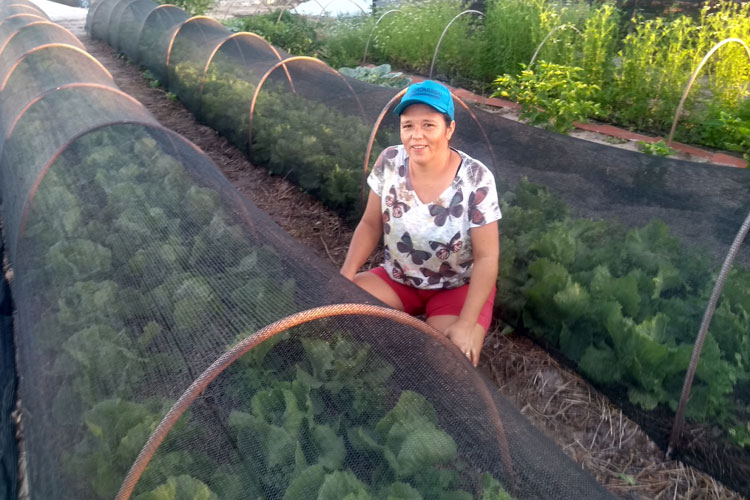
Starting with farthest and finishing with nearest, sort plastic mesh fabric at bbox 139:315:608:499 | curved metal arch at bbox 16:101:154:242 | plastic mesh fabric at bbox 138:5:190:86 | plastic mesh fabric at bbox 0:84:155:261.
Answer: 1. plastic mesh fabric at bbox 138:5:190:86
2. plastic mesh fabric at bbox 0:84:155:261
3. curved metal arch at bbox 16:101:154:242
4. plastic mesh fabric at bbox 139:315:608:499

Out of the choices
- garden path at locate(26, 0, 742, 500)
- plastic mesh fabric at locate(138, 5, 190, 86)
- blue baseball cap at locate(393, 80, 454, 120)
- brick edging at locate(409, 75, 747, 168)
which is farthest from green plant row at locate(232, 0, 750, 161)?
blue baseball cap at locate(393, 80, 454, 120)

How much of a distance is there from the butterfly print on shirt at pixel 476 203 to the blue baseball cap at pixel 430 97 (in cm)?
33

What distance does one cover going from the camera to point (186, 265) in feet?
6.38

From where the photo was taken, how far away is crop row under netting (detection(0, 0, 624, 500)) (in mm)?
1371

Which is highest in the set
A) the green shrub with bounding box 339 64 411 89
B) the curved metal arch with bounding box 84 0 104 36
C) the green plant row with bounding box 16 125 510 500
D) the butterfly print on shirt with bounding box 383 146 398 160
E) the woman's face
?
the woman's face

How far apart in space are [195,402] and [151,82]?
756 centimetres

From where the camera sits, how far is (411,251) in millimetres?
2484

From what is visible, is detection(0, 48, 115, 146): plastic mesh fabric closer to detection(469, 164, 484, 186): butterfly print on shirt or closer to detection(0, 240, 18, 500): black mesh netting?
detection(0, 240, 18, 500): black mesh netting

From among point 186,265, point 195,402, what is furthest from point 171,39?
point 195,402

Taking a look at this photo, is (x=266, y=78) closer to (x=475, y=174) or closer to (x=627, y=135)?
(x=475, y=174)

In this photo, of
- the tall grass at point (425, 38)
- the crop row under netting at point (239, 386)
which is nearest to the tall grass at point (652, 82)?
the tall grass at point (425, 38)

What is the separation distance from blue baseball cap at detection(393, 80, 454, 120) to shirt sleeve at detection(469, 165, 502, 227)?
32 centimetres

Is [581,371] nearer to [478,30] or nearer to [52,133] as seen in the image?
[52,133]

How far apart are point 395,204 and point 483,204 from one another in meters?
0.39
